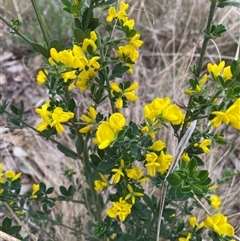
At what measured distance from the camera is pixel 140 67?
2.15 metres

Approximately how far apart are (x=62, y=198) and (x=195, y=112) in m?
0.42

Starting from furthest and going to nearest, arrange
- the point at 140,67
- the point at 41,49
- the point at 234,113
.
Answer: the point at 140,67 → the point at 41,49 → the point at 234,113

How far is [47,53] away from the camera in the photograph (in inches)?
31.2

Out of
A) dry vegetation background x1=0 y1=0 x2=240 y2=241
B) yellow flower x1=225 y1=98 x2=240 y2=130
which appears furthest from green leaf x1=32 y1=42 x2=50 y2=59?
dry vegetation background x1=0 y1=0 x2=240 y2=241

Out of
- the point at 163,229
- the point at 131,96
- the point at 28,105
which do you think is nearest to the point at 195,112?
the point at 131,96

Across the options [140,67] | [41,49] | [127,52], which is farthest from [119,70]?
[140,67]

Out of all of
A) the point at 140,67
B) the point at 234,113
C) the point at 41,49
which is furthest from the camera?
the point at 140,67

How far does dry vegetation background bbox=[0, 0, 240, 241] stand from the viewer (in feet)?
5.66

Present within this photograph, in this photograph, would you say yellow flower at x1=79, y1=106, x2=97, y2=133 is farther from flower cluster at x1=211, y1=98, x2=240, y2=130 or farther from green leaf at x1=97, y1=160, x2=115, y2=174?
flower cluster at x1=211, y1=98, x2=240, y2=130

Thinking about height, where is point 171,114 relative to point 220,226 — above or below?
above

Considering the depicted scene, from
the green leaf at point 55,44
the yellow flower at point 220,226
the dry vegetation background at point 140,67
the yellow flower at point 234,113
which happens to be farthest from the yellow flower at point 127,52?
the dry vegetation background at point 140,67

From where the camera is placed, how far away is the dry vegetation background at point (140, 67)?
1.73 metres

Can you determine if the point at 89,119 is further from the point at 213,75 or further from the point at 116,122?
the point at 213,75

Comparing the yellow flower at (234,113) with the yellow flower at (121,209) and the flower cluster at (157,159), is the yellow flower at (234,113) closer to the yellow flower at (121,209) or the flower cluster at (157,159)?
→ the flower cluster at (157,159)
